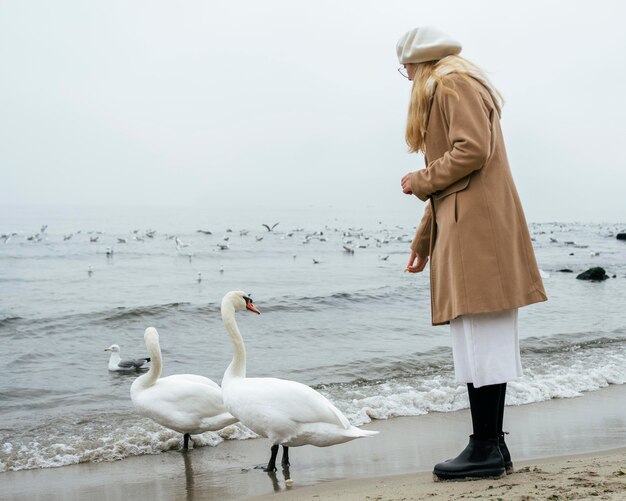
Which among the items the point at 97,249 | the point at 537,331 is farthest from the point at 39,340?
the point at 97,249

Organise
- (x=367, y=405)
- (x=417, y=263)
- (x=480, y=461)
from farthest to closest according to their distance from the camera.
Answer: (x=367, y=405), (x=417, y=263), (x=480, y=461)

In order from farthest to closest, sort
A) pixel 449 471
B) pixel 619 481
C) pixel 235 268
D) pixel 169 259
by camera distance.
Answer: pixel 169 259, pixel 235 268, pixel 449 471, pixel 619 481

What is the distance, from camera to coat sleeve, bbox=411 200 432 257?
4508 millimetres

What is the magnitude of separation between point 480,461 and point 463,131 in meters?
1.76

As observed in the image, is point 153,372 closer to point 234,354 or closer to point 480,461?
point 234,354

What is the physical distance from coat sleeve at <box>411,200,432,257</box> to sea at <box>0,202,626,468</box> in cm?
342

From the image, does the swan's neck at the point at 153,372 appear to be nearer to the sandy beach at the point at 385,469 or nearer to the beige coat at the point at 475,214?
the sandy beach at the point at 385,469

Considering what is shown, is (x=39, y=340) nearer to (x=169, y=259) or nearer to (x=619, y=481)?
(x=619, y=481)

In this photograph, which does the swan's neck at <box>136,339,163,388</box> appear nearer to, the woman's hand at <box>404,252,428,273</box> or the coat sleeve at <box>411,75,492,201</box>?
the woman's hand at <box>404,252,428,273</box>

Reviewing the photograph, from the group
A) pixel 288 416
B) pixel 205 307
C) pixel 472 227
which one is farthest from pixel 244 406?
pixel 205 307

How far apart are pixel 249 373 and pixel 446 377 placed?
8.91 ft

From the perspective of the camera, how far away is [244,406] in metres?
5.87

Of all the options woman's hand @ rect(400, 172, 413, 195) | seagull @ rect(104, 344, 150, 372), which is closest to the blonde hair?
woman's hand @ rect(400, 172, 413, 195)

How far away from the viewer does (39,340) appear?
13.8 m
